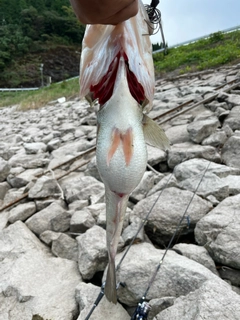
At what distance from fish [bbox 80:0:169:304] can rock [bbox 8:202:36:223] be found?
2384mm

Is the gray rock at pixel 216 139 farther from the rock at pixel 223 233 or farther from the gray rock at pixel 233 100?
the rock at pixel 223 233

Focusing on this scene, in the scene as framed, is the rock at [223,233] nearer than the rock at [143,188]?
Yes

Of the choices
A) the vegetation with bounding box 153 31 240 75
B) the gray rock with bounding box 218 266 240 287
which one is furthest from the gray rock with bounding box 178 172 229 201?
the vegetation with bounding box 153 31 240 75

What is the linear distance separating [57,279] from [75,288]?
0.24m

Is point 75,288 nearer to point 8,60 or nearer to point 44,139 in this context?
point 44,139

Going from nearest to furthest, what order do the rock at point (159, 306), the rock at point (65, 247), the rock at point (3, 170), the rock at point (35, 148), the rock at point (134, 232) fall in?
1. the rock at point (159, 306)
2. the rock at point (134, 232)
3. the rock at point (65, 247)
4. the rock at point (3, 170)
5. the rock at point (35, 148)

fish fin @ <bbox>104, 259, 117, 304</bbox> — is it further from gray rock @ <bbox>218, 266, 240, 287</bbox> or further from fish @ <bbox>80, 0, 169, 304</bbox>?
gray rock @ <bbox>218, 266, 240, 287</bbox>

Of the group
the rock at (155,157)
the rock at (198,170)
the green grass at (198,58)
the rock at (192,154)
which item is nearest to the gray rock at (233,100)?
the rock at (192,154)

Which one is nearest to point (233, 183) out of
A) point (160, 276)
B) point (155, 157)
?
point (155, 157)

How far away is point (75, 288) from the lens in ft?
6.68

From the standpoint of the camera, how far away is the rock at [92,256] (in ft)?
6.88

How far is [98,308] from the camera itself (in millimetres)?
1798

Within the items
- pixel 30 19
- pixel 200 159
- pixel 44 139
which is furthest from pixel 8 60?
pixel 200 159

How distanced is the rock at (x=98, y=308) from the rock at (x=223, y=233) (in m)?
0.62
